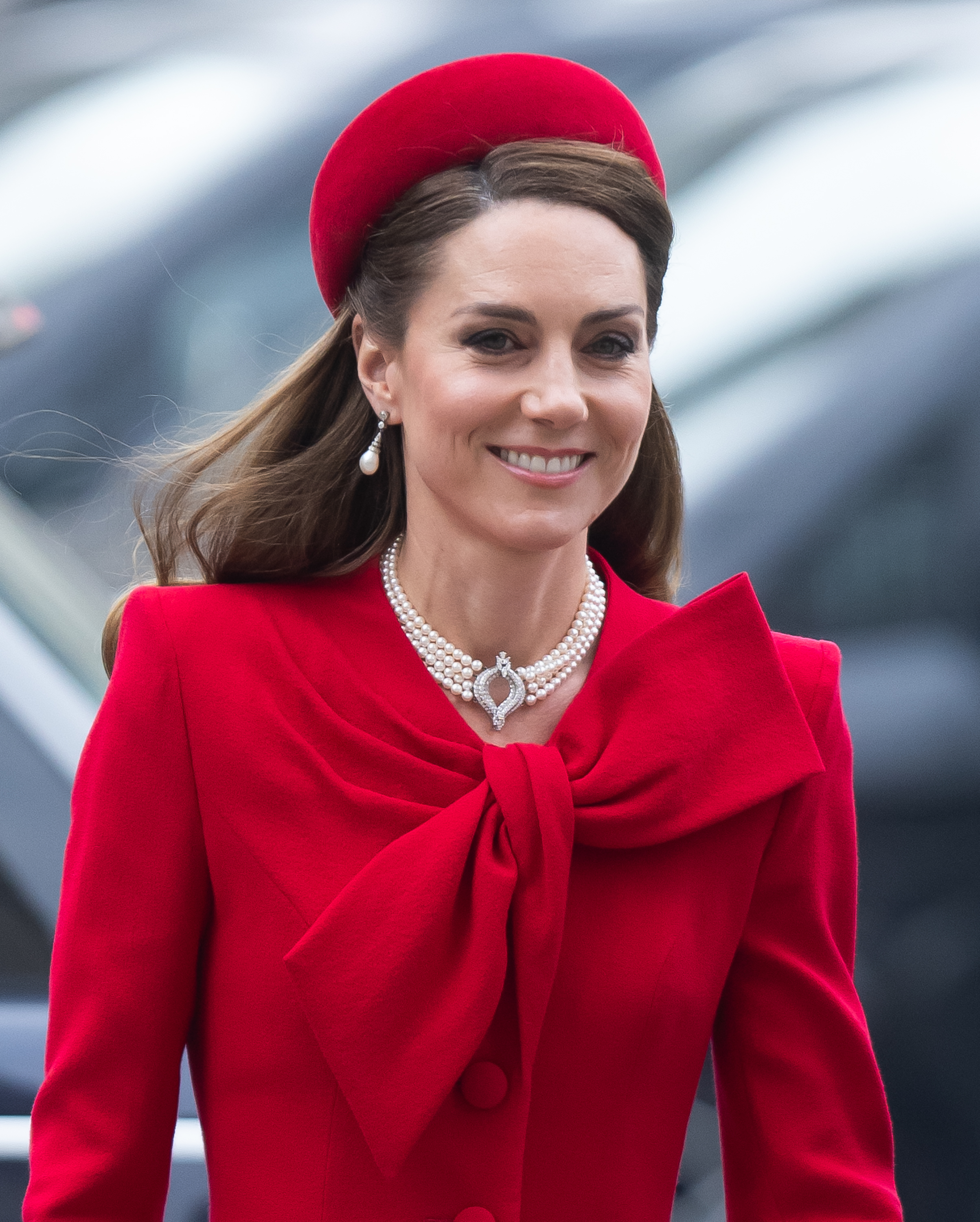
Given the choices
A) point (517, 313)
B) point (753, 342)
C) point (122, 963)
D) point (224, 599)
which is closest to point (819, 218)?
point (753, 342)

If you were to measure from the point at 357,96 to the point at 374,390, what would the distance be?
1.15 meters

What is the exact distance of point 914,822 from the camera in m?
2.38

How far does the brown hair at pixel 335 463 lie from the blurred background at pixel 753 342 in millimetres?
718

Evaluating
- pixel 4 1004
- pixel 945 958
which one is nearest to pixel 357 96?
pixel 4 1004

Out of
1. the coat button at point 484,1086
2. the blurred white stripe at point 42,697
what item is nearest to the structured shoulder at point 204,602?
the coat button at point 484,1086

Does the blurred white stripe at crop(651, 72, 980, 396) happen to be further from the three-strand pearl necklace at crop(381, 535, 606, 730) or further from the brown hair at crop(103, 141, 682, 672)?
the three-strand pearl necklace at crop(381, 535, 606, 730)

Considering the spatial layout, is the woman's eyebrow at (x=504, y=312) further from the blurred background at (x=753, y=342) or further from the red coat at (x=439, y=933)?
the blurred background at (x=753, y=342)

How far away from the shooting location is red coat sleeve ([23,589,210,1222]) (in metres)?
1.31

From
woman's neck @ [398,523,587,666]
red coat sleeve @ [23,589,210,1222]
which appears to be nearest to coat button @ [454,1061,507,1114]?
red coat sleeve @ [23,589,210,1222]

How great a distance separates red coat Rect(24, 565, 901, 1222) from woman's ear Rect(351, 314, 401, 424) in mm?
251

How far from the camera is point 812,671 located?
152 centimetres

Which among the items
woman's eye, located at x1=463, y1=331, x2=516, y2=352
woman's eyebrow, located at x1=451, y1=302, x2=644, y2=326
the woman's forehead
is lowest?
woman's eye, located at x1=463, y1=331, x2=516, y2=352

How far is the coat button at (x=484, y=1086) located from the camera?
1.31m

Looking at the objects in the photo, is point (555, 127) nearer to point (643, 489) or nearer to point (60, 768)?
point (643, 489)
